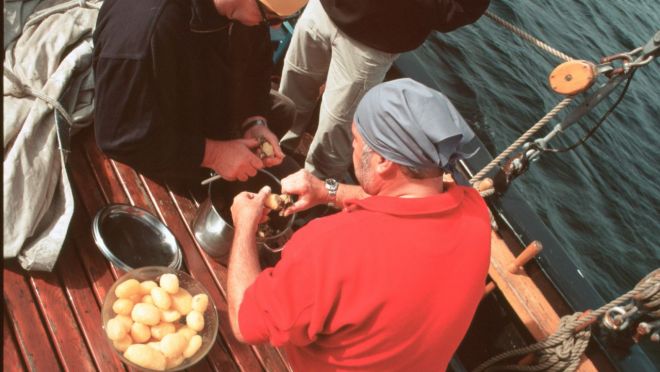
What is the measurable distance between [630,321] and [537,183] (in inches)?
168

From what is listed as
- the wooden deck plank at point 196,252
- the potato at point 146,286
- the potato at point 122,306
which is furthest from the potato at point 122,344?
the wooden deck plank at point 196,252

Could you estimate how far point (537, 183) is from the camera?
22.3 feet

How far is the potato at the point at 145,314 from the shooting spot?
201 cm

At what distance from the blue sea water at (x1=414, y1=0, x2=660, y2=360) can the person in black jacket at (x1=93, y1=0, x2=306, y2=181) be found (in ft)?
15.5

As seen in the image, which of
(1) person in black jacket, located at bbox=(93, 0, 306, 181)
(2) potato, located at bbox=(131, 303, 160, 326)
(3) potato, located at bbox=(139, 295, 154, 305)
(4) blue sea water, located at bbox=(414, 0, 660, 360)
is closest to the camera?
(2) potato, located at bbox=(131, 303, 160, 326)

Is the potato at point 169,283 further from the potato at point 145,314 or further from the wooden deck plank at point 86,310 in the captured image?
the wooden deck plank at point 86,310

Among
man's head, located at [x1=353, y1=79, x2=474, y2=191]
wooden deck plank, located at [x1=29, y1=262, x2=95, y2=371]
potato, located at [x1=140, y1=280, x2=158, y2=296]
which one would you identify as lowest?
wooden deck plank, located at [x1=29, y1=262, x2=95, y2=371]

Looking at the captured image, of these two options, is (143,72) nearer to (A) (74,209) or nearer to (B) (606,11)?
(A) (74,209)

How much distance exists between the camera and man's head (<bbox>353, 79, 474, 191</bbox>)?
68.5 inches

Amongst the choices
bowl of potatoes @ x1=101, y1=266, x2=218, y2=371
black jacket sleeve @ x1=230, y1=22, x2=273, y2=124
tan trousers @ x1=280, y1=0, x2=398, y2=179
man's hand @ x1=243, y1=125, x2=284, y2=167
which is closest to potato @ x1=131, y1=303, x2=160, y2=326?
bowl of potatoes @ x1=101, y1=266, x2=218, y2=371

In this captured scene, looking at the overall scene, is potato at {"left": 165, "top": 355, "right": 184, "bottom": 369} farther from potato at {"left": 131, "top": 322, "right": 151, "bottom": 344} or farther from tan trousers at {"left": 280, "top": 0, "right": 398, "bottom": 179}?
tan trousers at {"left": 280, "top": 0, "right": 398, "bottom": 179}

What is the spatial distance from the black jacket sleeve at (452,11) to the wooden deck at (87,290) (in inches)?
67.4

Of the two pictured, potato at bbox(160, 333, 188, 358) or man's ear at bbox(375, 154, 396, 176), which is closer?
man's ear at bbox(375, 154, 396, 176)

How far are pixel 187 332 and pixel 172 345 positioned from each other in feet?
0.39
